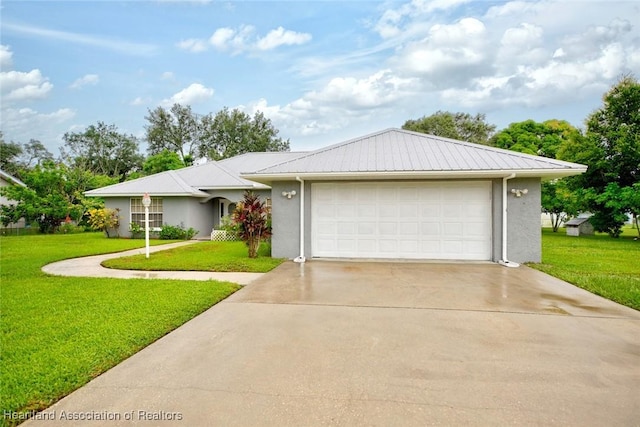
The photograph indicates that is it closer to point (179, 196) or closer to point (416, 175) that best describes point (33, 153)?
point (179, 196)

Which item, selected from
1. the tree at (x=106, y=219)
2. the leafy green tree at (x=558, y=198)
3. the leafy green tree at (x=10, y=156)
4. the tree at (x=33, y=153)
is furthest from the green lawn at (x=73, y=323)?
the tree at (x=33, y=153)

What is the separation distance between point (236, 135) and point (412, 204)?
33135 mm

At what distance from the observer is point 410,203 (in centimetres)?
975

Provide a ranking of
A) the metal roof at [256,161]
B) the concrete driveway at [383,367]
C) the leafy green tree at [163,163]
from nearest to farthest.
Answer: the concrete driveway at [383,367]
the metal roof at [256,161]
the leafy green tree at [163,163]

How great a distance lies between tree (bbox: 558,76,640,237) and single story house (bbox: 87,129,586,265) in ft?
35.3

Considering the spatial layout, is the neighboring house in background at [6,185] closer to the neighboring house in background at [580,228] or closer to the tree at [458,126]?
the tree at [458,126]

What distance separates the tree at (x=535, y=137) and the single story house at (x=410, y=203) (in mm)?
19066

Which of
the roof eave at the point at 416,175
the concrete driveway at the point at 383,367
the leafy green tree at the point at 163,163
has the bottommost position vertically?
the concrete driveway at the point at 383,367

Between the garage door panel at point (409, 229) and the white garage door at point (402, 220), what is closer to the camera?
the white garage door at point (402, 220)

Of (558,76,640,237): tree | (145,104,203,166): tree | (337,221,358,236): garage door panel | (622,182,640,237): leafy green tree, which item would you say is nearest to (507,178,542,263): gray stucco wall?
(337,221,358,236): garage door panel

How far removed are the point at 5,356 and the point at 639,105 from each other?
78.7 ft

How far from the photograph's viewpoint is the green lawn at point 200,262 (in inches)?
342

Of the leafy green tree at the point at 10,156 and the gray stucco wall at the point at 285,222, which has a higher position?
the leafy green tree at the point at 10,156

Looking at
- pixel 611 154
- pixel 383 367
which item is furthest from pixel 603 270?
pixel 611 154
